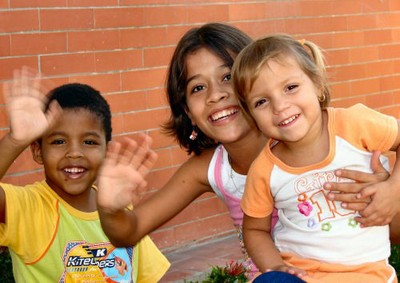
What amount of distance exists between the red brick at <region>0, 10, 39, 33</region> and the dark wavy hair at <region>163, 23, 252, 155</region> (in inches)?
56.0

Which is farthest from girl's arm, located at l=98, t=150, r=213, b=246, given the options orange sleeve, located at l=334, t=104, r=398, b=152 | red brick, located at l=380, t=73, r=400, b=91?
red brick, located at l=380, t=73, r=400, b=91

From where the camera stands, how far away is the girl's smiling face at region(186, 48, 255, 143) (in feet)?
13.0

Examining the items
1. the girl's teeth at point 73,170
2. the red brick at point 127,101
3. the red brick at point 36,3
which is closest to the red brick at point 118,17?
the red brick at point 36,3

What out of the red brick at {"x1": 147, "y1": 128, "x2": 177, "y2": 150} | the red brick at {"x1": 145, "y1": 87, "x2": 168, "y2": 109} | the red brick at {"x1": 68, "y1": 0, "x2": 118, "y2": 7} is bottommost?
the red brick at {"x1": 147, "y1": 128, "x2": 177, "y2": 150}

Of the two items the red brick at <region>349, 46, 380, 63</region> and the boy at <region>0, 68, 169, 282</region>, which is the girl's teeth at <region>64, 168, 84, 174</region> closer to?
the boy at <region>0, 68, 169, 282</region>

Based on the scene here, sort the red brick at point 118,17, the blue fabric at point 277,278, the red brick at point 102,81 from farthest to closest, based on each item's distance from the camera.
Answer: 1. the red brick at point 118,17
2. the red brick at point 102,81
3. the blue fabric at point 277,278

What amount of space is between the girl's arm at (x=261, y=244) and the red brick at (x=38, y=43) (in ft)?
7.13

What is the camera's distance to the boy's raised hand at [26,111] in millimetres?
3553

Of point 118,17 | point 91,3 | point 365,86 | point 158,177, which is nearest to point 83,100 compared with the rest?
point 91,3

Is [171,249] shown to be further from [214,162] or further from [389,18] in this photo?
[389,18]

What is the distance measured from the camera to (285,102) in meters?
3.55

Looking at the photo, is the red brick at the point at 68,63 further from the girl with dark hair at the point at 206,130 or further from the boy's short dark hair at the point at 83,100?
the girl with dark hair at the point at 206,130

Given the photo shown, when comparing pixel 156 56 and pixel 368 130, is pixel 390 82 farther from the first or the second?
pixel 368 130

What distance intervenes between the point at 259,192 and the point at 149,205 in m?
0.61
